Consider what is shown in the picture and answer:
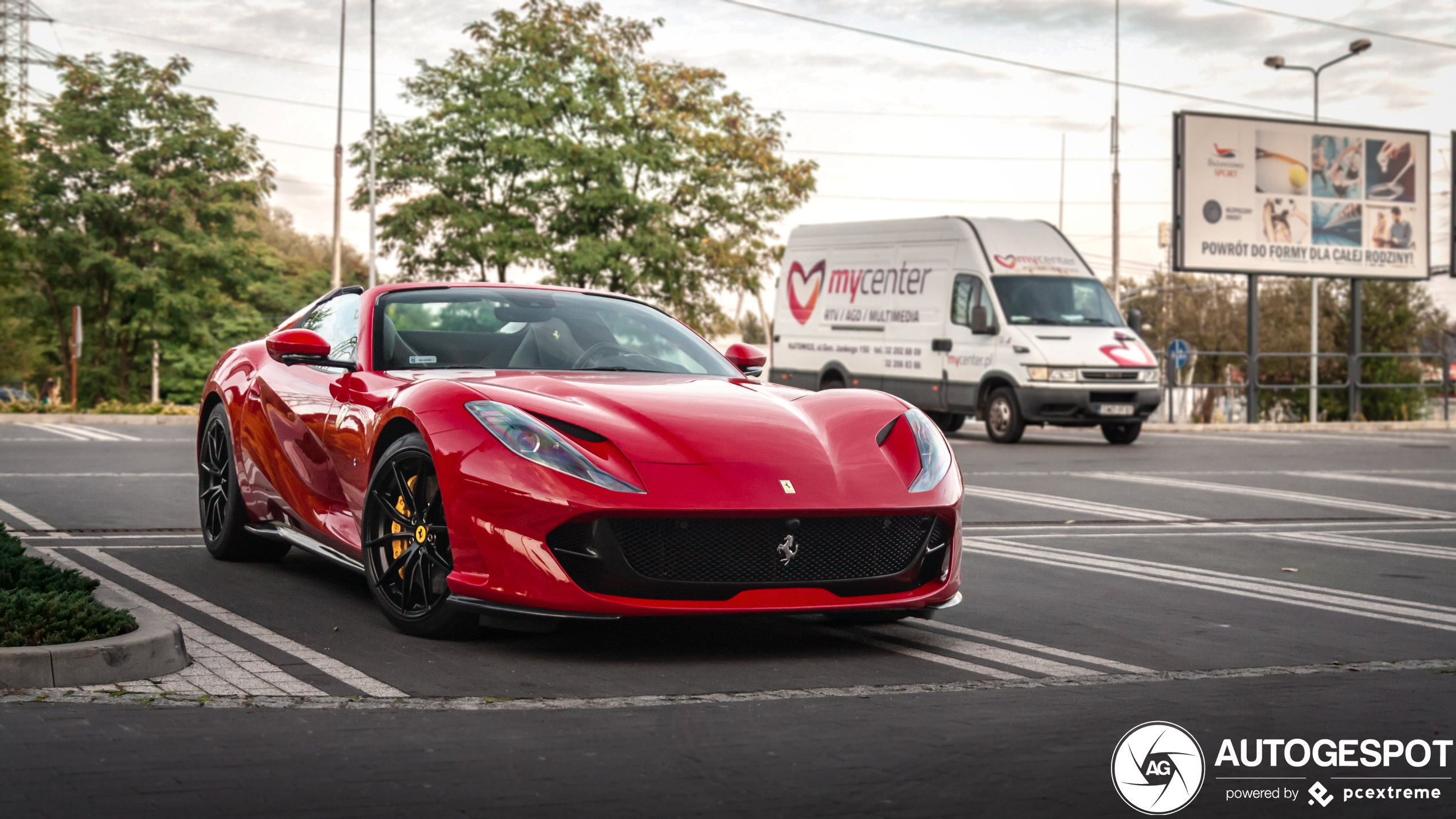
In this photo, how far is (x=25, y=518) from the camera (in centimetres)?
945

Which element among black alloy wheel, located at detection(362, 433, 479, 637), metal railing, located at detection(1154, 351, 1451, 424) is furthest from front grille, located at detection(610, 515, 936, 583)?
metal railing, located at detection(1154, 351, 1451, 424)

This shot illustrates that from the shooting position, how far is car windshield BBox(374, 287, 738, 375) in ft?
20.4

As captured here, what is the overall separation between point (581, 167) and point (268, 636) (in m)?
34.9

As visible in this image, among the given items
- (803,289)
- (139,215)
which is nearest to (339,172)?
(139,215)

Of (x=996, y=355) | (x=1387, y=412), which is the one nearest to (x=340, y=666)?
(x=996, y=355)

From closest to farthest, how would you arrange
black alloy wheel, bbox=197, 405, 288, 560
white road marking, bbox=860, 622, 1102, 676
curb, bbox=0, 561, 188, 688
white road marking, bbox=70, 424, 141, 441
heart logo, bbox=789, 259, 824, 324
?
curb, bbox=0, 561, 188, 688, white road marking, bbox=860, 622, 1102, 676, black alloy wheel, bbox=197, 405, 288, 560, white road marking, bbox=70, 424, 141, 441, heart logo, bbox=789, 259, 824, 324

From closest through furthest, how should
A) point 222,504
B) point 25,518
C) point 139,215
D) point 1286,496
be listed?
point 222,504 → point 25,518 → point 1286,496 → point 139,215

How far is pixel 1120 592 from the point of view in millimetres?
7285

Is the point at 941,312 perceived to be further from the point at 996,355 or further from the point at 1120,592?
the point at 1120,592

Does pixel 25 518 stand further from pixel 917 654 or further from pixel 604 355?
pixel 917 654

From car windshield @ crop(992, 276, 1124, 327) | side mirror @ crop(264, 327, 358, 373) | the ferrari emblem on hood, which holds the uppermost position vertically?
car windshield @ crop(992, 276, 1124, 327)

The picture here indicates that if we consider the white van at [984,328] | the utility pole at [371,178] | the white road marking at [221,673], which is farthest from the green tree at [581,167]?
the white road marking at [221,673]

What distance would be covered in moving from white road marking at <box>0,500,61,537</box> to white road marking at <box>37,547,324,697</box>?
144 inches

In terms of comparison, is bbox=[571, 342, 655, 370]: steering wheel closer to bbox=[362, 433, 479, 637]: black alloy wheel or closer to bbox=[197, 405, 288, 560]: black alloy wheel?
bbox=[362, 433, 479, 637]: black alloy wheel
